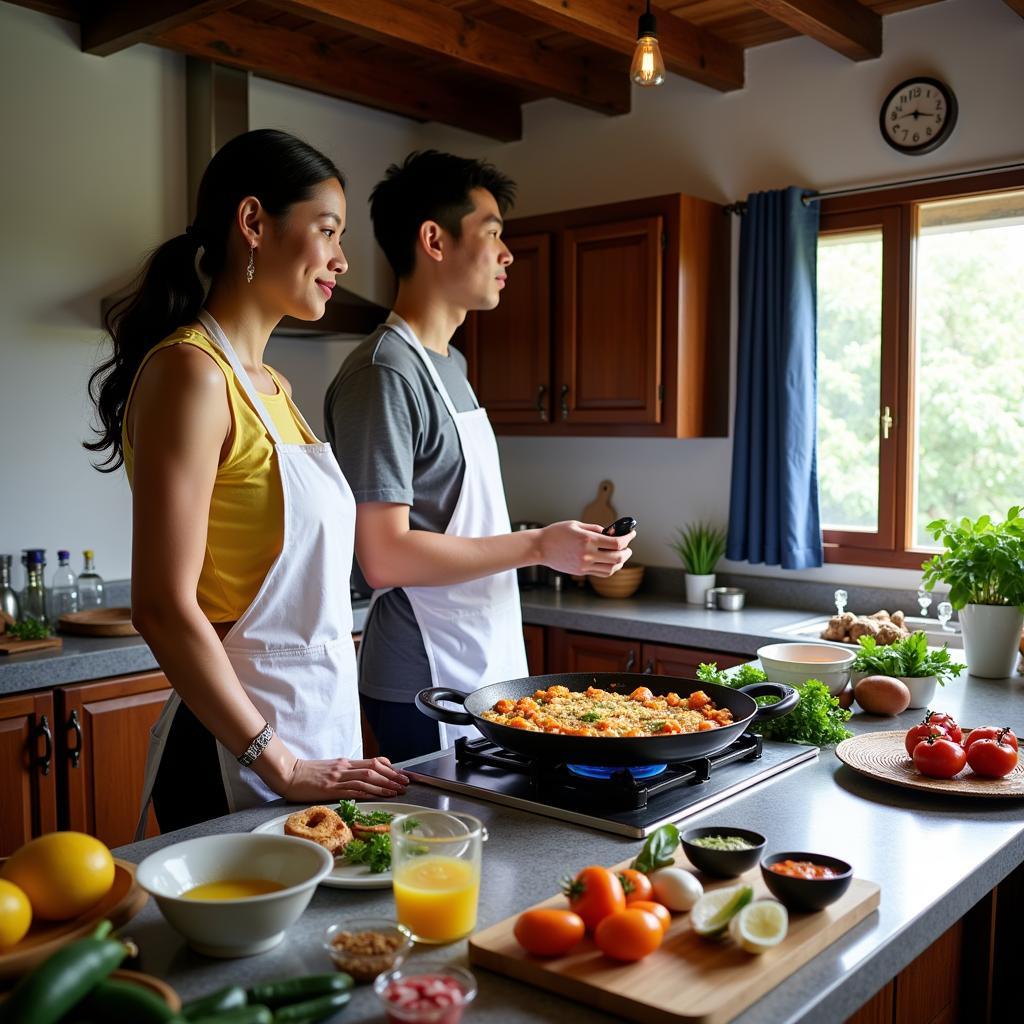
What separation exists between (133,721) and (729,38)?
9.55 feet

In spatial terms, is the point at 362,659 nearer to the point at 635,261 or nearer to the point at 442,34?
the point at 635,261

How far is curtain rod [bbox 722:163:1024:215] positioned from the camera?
10.8ft

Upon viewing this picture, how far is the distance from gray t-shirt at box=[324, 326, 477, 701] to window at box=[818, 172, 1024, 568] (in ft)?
6.23

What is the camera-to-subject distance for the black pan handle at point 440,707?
1.67 metres

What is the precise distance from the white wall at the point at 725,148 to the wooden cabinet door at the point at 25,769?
87.6 inches

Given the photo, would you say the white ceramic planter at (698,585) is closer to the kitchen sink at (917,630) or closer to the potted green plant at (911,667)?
the kitchen sink at (917,630)

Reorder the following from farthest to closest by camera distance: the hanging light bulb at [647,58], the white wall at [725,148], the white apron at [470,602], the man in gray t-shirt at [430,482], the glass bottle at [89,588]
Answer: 1. the glass bottle at [89,588]
2. the white wall at [725,148]
3. the hanging light bulb at [647,58]
4. the white apron at [470,602]
5. the man in gray t-shirt at [430,482]

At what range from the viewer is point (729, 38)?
12.3 feet

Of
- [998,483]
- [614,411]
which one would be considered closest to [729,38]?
[614,411]

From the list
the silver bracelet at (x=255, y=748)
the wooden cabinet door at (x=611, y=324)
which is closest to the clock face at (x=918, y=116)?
the wooden cabinet door at (x=611, y=324)

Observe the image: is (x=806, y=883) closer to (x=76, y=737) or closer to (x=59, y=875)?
(x=59, y=875)

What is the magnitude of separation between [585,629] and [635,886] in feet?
8.14

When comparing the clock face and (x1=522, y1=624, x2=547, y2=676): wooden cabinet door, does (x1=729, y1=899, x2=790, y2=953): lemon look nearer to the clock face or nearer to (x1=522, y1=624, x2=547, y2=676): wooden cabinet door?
(x1=522, y1=624, x2=547, y2=676): wooden cabinet door

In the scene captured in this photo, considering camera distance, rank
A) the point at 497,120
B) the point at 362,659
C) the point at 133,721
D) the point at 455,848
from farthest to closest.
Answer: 1. the point at 497,120
2. the point at 133,721
3. the point at 362,659
4. the point at 455,848
